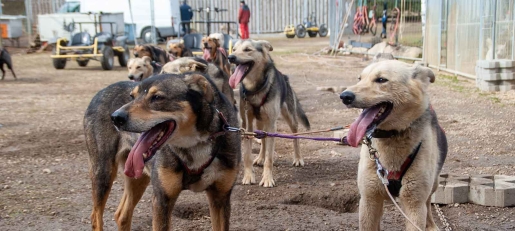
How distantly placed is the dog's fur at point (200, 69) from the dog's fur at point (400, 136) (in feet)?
12.2

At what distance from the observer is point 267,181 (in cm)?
649

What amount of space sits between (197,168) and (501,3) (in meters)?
10.3

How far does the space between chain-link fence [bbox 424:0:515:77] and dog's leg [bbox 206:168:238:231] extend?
9697 mm

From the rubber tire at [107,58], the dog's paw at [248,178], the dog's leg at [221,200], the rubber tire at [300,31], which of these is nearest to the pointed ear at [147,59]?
the dog's paw at [248,178]

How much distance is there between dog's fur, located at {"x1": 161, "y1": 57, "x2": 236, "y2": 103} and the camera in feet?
24.2

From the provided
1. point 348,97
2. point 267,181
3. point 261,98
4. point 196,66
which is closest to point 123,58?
point 196,66

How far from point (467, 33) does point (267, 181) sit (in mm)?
9462

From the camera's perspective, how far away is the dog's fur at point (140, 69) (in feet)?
33.4

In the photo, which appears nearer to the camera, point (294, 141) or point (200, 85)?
point (200, 85)

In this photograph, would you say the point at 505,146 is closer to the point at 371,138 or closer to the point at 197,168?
the point at 371,138

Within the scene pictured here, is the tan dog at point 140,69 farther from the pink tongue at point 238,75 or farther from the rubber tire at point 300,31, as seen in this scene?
the rubber tire at point 300,31

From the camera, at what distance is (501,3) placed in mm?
12250

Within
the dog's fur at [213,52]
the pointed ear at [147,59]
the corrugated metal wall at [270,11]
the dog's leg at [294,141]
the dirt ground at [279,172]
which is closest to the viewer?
the dirt ground at [279,172]

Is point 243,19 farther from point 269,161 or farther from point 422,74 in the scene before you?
point 422,74
